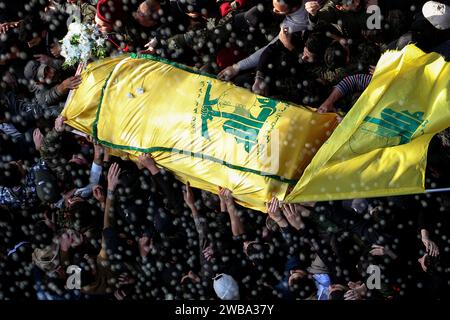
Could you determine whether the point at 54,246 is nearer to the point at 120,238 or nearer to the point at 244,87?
the point at 120,238

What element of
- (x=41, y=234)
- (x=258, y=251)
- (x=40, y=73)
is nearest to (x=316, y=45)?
(x=258, y=251)

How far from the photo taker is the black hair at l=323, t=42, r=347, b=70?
272 inches

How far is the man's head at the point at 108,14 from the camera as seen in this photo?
754 cm

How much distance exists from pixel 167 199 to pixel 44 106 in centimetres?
132

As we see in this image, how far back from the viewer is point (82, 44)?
24.5ft

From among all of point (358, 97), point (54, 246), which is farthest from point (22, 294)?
point (358, 97)

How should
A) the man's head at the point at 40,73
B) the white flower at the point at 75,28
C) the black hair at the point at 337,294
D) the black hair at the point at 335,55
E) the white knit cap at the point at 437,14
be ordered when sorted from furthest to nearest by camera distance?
the man's head at the point at 40,73 < the white flower at the point at 75,28 < the black hair at the point at 335,55 < the black hair at the point at 337,294 < the white knit cap at the point at 437,14

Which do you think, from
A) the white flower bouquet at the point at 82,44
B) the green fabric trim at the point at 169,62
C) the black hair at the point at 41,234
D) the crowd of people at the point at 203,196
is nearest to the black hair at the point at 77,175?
the crowd of people at the point at 203,196

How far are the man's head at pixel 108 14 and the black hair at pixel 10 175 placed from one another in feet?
4.40

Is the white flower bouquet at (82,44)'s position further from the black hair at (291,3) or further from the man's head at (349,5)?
the man's head at (349,5)

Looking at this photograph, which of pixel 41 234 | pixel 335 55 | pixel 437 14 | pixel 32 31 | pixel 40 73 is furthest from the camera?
pixel 32 31

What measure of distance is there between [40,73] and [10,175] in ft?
2.82

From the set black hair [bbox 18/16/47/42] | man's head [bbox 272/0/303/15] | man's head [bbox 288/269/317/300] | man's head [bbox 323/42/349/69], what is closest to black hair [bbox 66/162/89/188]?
black hair [bbox 18/16/47/42]

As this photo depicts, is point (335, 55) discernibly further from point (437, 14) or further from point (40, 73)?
point (40, 73)
